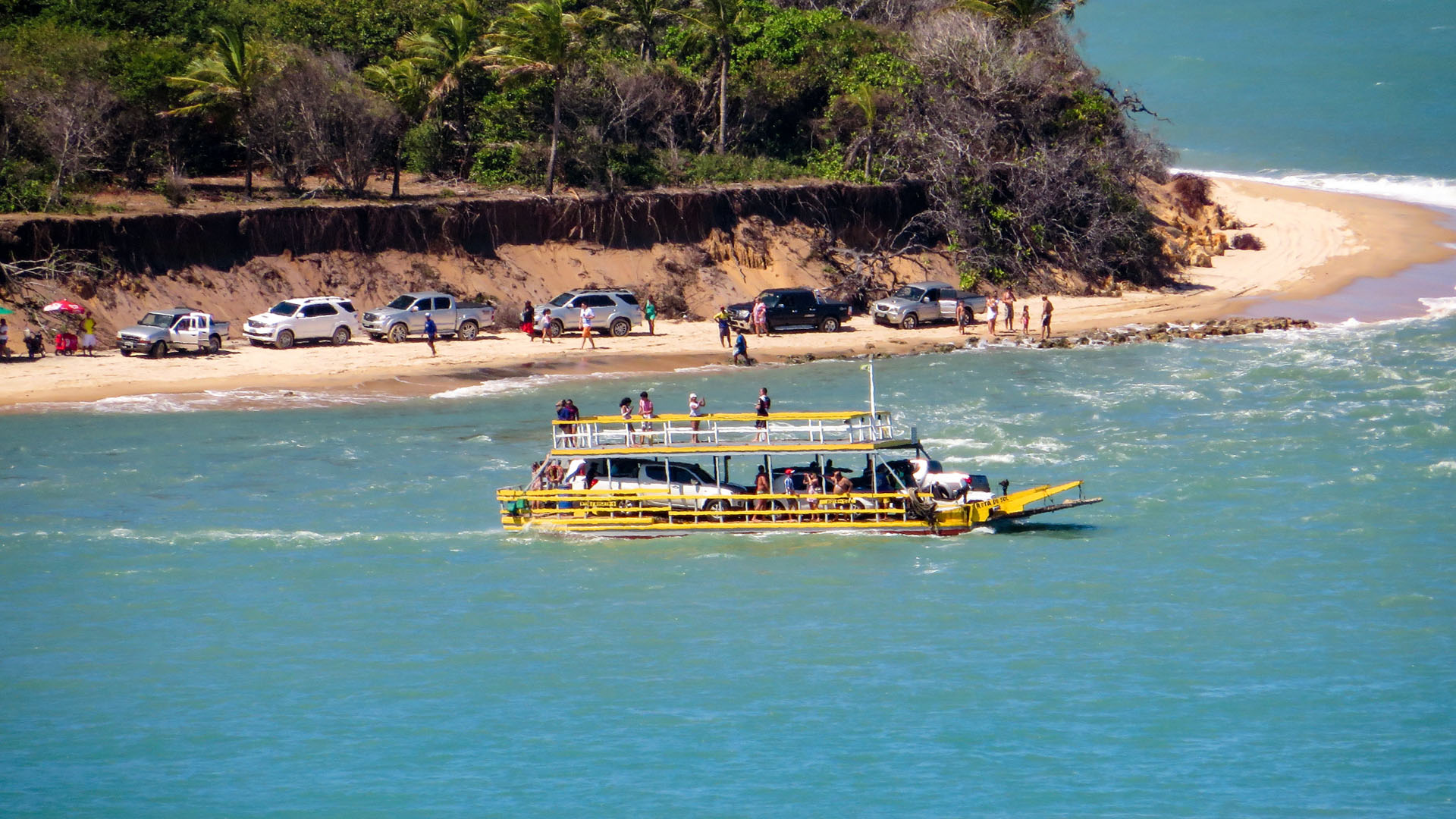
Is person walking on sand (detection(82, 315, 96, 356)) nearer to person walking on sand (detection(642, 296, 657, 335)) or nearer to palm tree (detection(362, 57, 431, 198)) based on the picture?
palm tree (detection(362, 57, 431, 198))

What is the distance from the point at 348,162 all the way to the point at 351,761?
114 feet

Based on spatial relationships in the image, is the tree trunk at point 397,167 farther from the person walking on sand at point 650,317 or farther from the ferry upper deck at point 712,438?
the ferry upper deck at point 712,438

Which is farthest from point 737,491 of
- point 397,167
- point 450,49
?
point 450,49

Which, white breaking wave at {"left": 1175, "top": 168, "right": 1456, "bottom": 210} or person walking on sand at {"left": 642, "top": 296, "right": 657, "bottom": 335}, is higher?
white breaking wave at {"left": 1175, "top": 168, "right": 1456, "bottom": 210}

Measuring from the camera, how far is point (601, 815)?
18.1 meters

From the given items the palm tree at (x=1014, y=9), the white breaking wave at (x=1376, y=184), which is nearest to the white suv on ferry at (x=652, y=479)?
the palm tree at (x=1014, y=9)

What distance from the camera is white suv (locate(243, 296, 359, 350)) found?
4300 cm

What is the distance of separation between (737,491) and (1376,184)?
6904 centimetres

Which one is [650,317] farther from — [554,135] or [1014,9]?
[1014,9]

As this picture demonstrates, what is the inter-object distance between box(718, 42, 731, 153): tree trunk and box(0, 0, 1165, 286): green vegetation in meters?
0.16

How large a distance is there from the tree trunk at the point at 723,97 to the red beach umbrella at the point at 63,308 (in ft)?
85.9

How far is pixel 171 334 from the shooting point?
1619 inches

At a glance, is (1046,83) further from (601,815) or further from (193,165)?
(601,815)

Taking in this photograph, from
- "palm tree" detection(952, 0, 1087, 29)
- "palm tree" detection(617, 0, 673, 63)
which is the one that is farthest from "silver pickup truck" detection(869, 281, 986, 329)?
"palm tree" detection(617, 0, 673, 63)
